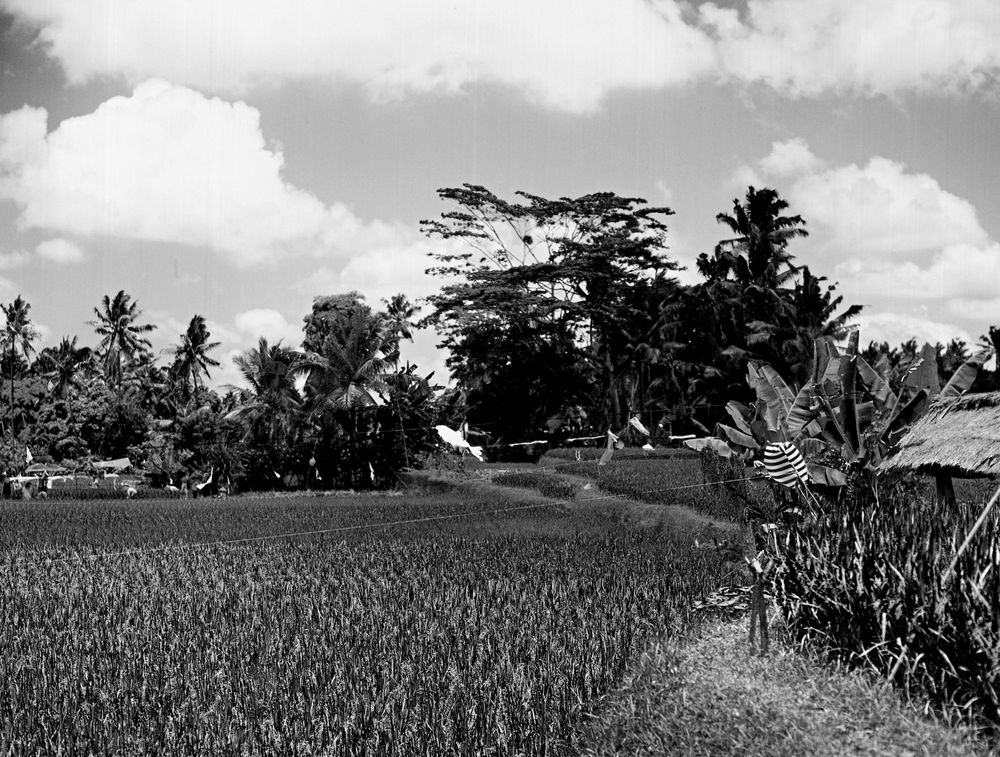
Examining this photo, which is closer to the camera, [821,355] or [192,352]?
[821,355]

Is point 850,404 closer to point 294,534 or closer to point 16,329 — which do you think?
point 294,534

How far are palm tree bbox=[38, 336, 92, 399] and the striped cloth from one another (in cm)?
3839

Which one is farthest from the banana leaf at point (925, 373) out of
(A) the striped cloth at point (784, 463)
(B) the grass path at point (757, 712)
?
(B) the grass path at point (757, 712)

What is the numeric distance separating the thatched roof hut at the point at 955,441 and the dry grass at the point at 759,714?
3.49 meters

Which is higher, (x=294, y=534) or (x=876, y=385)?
(x=876, y=385)

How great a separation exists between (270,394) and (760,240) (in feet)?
46.2

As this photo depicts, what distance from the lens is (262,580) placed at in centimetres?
789

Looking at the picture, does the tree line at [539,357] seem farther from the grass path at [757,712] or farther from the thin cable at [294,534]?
the grass path at [757,712]

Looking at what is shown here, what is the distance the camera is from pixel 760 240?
27.4m

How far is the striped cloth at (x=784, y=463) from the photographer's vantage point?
632 centimetres

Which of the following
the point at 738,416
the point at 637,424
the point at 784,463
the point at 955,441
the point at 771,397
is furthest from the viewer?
the point at 637,424

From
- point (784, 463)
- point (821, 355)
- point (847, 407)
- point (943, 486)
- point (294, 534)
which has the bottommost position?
point (294, 534)

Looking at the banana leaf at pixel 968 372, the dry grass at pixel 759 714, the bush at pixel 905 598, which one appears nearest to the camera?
the dry grass at pixel 759 714

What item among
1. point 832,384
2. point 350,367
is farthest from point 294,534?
point 350,367
